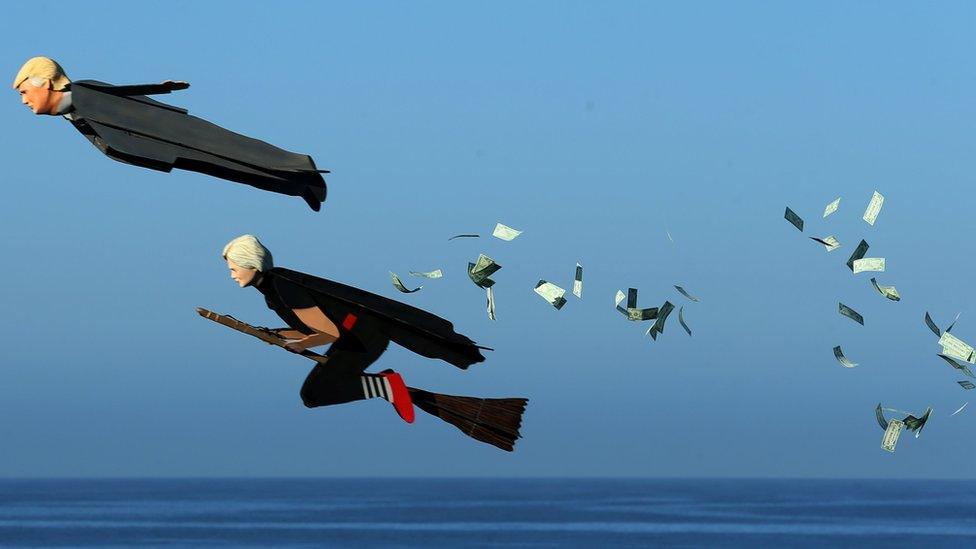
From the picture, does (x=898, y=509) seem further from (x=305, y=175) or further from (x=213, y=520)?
(x=305, y=175)

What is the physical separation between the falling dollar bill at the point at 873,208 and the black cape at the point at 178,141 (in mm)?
4752

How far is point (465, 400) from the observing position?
12.2 m

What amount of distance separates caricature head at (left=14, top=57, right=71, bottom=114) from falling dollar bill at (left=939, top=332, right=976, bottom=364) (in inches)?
313

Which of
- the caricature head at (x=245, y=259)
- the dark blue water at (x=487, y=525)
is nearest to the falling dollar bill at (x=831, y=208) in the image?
the caricature head at (x=245, y=259)

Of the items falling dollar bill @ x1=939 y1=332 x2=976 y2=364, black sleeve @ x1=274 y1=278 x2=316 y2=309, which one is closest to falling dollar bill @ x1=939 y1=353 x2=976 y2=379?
falling dollar bill @ x1=939 y1=332 x2=976 y2=364

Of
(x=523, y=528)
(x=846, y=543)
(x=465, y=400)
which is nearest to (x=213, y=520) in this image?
(x=523, y=528)

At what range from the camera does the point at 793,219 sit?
12906 mm

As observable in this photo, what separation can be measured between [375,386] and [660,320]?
269 centimetres

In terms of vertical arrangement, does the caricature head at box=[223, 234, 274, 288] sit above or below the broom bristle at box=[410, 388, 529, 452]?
above

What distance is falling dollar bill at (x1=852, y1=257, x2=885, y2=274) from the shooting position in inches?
496

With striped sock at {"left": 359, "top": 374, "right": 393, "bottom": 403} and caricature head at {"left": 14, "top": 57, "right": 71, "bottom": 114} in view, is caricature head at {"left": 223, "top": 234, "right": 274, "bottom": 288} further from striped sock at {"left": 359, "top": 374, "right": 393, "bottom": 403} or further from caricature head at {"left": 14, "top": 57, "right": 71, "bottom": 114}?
caricature head at {"left": 14, "top": 57, "right": 71, "bottom": 114}

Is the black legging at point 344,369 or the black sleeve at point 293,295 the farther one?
the black sleeve at point 293,295

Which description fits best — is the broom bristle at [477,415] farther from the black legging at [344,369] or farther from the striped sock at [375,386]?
the black legging at [344,369]

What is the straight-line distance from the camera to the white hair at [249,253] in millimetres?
11578
